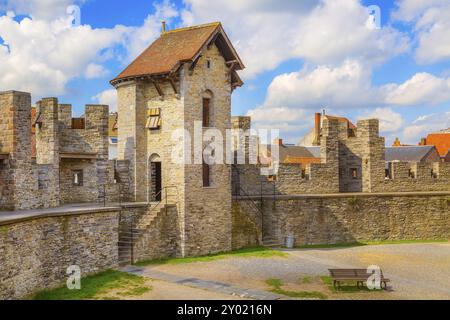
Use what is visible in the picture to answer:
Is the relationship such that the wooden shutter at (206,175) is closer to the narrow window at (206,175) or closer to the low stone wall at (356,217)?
the narrow window at (206,175)

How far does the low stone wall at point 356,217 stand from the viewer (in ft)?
84.2

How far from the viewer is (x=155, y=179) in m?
24.0

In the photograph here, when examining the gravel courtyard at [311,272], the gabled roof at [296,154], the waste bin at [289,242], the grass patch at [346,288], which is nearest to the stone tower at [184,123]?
the gravel courtyard at [311,272]

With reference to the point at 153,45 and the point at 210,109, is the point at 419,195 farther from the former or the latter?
the point at 153,45

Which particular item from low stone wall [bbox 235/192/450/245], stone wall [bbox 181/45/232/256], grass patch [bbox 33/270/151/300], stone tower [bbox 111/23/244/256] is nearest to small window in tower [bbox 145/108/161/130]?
stone tower [bbox 111/23/244/256]

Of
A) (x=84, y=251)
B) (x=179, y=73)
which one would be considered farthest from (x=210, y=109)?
(x=84, y=251)

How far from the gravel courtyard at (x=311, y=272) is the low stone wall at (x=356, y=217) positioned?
173cm

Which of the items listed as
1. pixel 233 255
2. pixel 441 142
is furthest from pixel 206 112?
pixel 441 142

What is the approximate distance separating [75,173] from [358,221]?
46.4ft

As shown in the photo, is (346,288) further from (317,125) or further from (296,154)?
(317,125)

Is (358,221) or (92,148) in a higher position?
(92,148)

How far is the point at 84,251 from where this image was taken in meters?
18.0

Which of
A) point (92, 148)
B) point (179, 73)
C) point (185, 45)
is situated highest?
point (185, 45)

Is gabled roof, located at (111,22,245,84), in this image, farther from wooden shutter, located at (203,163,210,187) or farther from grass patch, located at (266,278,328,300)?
grass patch, located at (266,278,328,300)
